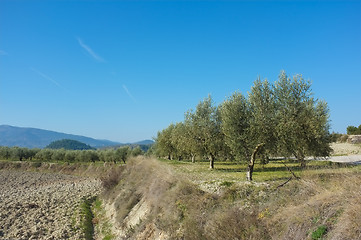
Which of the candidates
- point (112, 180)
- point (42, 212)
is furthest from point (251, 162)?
point (42, 212)

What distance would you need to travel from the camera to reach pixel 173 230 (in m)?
16.9

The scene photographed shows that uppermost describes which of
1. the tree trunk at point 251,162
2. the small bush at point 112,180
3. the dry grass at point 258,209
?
the tree trunk at point 251,162

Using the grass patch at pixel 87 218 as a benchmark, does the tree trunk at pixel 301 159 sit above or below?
above

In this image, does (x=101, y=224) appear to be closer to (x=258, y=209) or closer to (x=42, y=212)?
(x=42, y=212)

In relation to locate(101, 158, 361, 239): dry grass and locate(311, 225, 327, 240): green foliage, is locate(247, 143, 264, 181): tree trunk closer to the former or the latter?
locate(101, 158, 361, 239): dry grass

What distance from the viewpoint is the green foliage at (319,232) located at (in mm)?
10178

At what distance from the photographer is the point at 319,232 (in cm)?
1027

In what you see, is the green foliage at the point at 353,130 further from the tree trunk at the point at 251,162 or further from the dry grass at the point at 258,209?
the dry grass at the point at 258,209

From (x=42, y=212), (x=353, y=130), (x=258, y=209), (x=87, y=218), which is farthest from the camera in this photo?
(x=353, y=130)

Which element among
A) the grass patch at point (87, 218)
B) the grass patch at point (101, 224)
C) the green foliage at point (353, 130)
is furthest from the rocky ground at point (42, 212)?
the green foliage at point (353, 130)

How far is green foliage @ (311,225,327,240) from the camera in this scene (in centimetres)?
1018

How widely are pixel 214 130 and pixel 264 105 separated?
581 inches

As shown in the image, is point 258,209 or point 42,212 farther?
point 42,212

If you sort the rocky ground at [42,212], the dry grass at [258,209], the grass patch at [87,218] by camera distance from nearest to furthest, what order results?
1. the dry grass at [258,209]
2. the rocky ground at [42,212]
3. the grass patch at [87,218]
